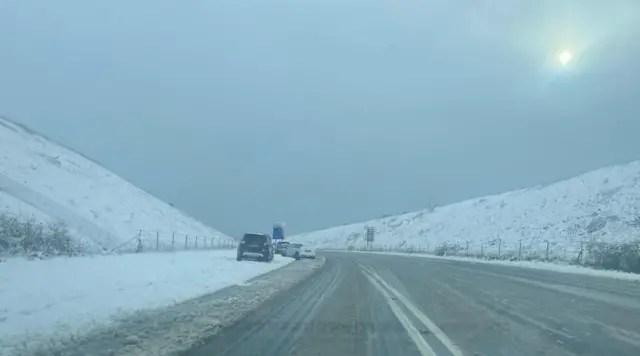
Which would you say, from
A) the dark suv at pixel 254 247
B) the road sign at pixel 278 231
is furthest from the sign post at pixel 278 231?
the dark suv at pixel 254 247

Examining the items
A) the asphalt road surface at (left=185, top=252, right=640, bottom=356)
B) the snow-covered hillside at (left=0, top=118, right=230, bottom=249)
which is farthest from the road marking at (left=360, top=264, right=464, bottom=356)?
the snow-covered hillside at (left=0, top=118, right=230, bottom=249)

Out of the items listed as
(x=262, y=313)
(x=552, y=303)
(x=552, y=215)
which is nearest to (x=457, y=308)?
(x=552, y=303)

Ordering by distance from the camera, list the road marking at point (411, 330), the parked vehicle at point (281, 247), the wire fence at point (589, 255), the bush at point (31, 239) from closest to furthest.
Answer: the road marking at point (411, 330) < the bush at point (31, 239) < the wire fence at point (589, 255) < the parked vehicle at point (281, 247)

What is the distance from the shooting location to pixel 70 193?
59000 millimetres

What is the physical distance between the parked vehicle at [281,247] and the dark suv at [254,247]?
25.9m

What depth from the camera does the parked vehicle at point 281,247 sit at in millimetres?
76938

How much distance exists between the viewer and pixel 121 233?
58.0 m

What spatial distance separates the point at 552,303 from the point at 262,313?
8.87m

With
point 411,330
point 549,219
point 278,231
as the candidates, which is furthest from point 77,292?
point 549,219

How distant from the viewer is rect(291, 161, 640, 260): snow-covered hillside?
271ft

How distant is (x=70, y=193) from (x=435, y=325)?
49613mm

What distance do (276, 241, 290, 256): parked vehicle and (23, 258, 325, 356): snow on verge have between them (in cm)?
5539

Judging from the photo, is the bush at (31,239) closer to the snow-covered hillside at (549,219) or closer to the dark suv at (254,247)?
the dark suv at (254,247)

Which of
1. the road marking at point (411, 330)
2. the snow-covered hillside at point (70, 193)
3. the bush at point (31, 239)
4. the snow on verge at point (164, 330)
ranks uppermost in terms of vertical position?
the snow-covered hillside at point (70, 193)
